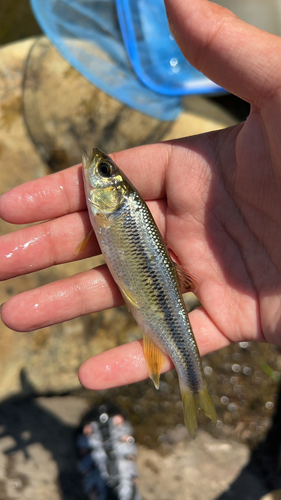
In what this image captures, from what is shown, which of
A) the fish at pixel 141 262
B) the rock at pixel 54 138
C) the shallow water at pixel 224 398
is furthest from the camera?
the rock at pixel 54 138

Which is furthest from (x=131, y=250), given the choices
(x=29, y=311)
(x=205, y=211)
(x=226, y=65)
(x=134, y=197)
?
(x=226, y=65)

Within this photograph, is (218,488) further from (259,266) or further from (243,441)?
(259,266)

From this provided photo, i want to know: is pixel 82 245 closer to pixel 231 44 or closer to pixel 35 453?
pixel 231 44

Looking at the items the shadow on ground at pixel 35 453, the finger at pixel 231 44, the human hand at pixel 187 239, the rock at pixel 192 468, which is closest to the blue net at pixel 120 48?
the human hand at pixel 187 239

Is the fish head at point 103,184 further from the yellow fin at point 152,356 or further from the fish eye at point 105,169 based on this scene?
the yellow fin at point 152,356

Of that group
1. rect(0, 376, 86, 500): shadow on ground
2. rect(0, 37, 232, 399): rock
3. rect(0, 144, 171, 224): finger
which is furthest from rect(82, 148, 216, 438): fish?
rect(0, 376, 86, 500): shadow on ground
